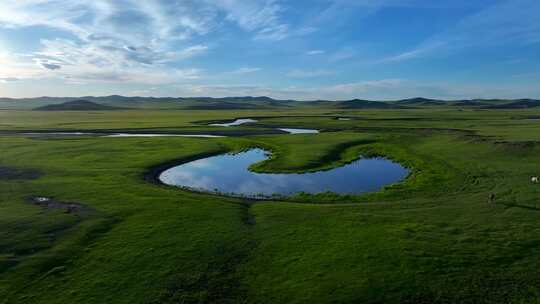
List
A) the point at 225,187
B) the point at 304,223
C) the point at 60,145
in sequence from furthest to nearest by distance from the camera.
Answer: the point at 60,145
the point at 225,187
the point at 304,223

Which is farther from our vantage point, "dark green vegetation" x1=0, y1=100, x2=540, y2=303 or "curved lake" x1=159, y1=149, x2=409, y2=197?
"curved lake" x1=159, y1=149, x2=409, y2=197

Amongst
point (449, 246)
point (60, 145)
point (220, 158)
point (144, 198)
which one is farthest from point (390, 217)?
point (60, 145)

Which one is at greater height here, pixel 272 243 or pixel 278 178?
pixel 278 178

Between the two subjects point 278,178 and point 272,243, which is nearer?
point 272,243

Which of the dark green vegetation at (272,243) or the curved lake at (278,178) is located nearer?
the dark green vegetation at (272,243)

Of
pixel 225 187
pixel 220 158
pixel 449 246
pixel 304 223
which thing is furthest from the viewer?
pixel 220 158

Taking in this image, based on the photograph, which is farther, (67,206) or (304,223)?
(67,206)

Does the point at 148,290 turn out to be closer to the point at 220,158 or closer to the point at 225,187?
the point at 225,187
